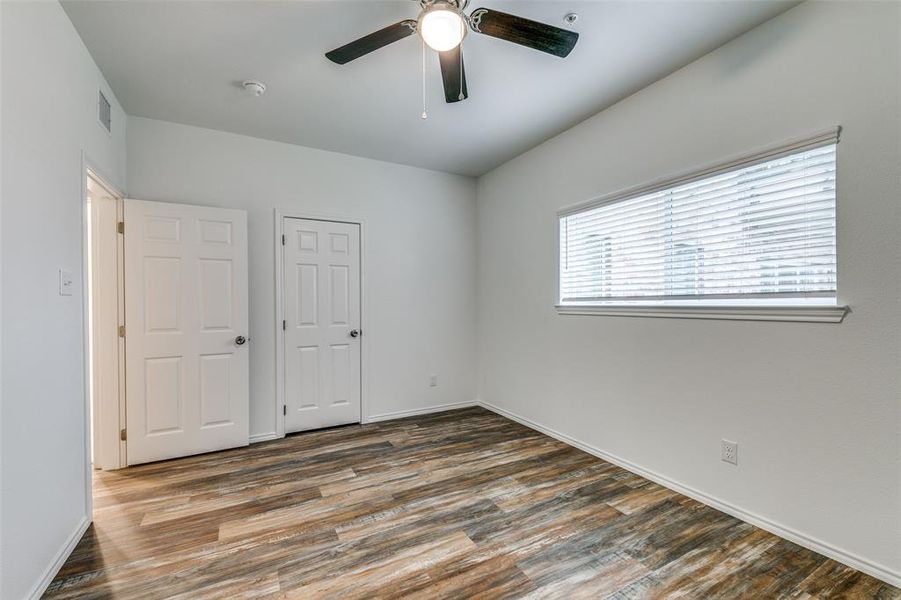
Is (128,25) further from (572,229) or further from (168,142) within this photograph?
(572,229)

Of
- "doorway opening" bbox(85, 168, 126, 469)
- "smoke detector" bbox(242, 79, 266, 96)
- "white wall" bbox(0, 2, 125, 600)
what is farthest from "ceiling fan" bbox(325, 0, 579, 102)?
"doorway opening" bbox(85, 168, 126, 469)

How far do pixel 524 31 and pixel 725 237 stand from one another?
1.65m

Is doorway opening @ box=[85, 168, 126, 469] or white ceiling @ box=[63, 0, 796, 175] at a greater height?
white ceiling @ box=[63, 0, 796, 175]

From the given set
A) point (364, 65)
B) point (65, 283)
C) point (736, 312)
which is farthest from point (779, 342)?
point (65, 283)

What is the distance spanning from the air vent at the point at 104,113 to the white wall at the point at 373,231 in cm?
51

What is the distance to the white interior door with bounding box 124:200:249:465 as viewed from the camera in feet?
9.87

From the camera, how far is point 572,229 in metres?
3.45

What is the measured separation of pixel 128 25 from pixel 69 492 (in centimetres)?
246

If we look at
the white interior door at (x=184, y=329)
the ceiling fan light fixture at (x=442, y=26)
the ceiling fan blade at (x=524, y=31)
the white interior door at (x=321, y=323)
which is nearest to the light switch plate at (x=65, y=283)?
the white interior door at (x=184, y=329)

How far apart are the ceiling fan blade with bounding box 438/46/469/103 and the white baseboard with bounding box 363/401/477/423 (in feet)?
10.2

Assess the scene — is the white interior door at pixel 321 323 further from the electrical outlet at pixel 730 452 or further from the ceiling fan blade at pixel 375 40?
the electrical outlet at pixel 730 452

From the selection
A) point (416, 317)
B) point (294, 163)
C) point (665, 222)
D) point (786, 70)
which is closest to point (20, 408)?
point (294, 163)

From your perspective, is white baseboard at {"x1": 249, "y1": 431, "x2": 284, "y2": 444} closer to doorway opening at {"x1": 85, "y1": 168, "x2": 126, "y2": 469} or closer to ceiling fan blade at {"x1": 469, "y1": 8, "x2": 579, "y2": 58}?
doorway opening at {"x1": 85, "y1": 168, "x2": 126, "y2": 469}

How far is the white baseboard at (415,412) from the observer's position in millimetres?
4074
